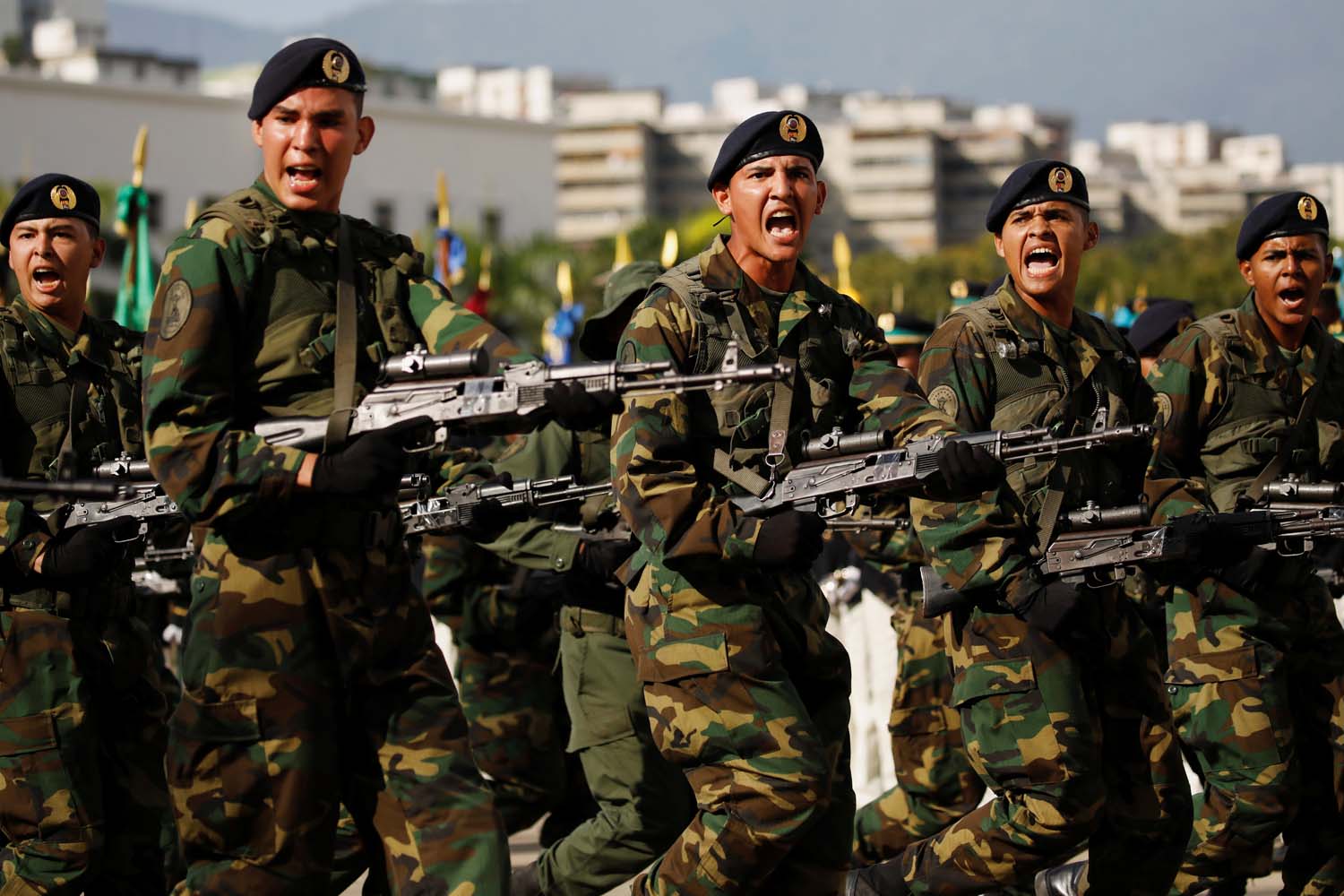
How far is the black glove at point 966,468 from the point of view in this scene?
6172mm

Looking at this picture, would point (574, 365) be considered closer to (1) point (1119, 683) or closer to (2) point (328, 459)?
(2) point (328, 459)

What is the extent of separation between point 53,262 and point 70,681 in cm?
147

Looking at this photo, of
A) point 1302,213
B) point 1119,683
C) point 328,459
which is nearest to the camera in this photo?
point 328,459

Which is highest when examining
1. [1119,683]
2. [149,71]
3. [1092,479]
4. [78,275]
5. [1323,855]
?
[149,71]

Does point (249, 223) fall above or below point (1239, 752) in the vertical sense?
above

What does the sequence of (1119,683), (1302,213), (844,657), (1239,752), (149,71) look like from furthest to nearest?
(149,71), (1302,213), (1239,752), (1119,683), (844,657)

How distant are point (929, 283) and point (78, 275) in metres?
104

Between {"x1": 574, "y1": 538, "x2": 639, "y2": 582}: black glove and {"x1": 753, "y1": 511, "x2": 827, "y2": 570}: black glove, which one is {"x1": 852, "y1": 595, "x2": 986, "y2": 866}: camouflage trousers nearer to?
{"x1": 574, "y1": 538, "x2": 639, "y2": 582}: black glove

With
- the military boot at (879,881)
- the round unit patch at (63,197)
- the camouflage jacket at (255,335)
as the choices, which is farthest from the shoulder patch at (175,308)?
the military boot at (879,881)

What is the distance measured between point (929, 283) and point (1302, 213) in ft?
338

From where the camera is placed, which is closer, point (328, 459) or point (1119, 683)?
point (328, 459)

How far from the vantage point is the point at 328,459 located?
5.21 m

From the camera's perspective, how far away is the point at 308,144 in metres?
5.55

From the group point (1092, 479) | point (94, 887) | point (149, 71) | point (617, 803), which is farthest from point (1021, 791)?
point (149, 71)
